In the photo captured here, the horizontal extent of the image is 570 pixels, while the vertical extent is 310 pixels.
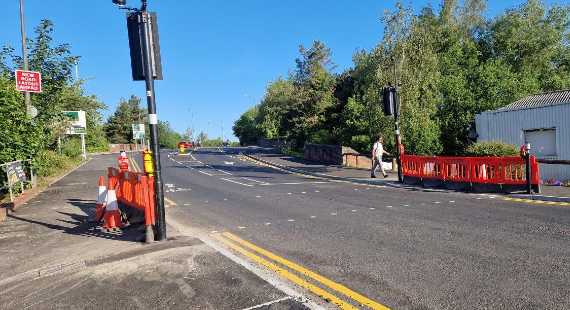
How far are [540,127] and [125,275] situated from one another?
17.5 metres

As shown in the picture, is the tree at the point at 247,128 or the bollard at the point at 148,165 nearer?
the bollard at the point at 148,165

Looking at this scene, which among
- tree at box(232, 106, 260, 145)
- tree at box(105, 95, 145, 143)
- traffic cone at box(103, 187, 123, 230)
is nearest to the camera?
traffic cone at box(103, 187, 123, 230)

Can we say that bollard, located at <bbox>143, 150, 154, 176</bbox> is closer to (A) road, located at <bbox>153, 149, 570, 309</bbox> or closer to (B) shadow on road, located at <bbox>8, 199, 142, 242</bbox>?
(B) shadow on road, located at <bbox>8, 199, 142, 242</bbox>

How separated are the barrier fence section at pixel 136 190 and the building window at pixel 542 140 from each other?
52.7 ft

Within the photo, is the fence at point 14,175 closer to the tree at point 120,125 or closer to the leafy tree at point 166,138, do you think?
the tree at point 120,125

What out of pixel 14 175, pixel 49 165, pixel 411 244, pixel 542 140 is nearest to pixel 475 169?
pixel 542 140

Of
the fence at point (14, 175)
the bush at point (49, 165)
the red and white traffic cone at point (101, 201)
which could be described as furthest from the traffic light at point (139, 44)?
the bush at point (49, 165)

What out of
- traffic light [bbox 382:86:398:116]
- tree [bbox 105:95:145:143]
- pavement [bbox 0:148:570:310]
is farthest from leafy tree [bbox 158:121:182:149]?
pavement [bbox 0:148:570:310]

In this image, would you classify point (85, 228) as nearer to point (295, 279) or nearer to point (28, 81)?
point (295, 279)

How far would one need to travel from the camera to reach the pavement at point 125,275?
452 cm

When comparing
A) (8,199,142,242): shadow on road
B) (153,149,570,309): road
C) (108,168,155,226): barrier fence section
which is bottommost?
(153,149,570,309): road

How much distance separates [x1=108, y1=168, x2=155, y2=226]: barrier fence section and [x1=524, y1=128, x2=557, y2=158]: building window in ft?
52.7

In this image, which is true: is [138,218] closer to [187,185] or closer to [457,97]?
[187,185]

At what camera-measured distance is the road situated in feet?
14.2
